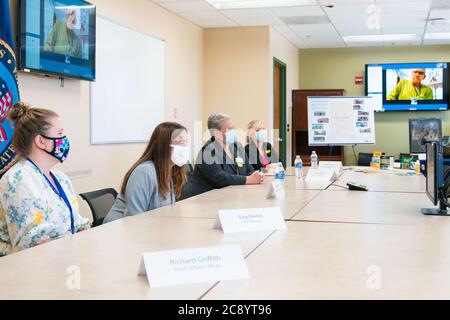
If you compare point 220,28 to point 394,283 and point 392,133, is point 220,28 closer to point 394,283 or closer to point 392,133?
point 392,133

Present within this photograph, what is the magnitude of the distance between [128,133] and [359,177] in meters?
2.56

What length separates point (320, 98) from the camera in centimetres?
882

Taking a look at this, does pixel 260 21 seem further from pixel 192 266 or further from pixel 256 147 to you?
pixel 192 266

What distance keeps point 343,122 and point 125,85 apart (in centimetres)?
376

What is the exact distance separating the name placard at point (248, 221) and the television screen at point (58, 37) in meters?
2.59

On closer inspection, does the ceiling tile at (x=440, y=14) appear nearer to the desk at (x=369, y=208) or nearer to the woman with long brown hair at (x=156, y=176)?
the desk at (x=369, y=208)

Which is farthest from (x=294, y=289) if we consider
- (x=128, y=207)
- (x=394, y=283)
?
(x=128, y=207)

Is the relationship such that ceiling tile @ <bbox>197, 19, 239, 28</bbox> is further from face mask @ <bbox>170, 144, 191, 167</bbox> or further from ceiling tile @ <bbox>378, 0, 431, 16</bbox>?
face mask @ <bbox>170, 144, 191, 167</bbox>


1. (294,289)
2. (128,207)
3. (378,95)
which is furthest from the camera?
(378,95)

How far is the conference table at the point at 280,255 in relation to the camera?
1.52 metres

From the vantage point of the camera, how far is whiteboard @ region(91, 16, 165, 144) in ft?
18.4

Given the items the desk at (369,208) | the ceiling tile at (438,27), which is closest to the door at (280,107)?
the ceiling tile at (438,27)

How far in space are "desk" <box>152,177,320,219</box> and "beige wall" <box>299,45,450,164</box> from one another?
7.06 metres

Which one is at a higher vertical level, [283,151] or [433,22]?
[433,22]
